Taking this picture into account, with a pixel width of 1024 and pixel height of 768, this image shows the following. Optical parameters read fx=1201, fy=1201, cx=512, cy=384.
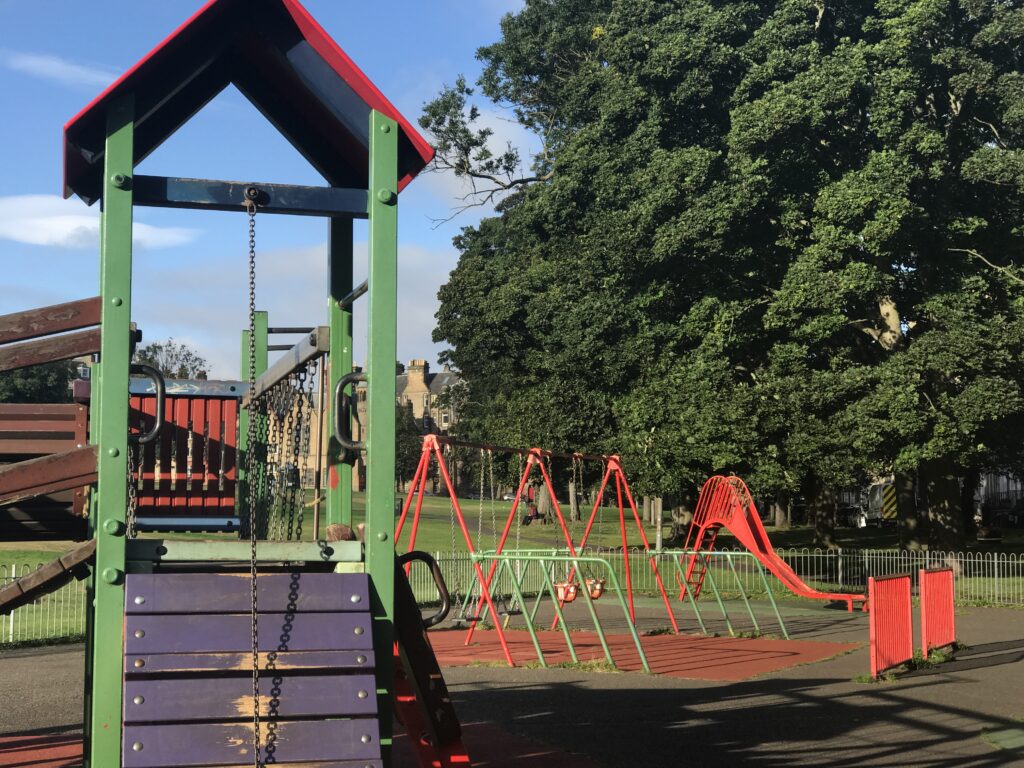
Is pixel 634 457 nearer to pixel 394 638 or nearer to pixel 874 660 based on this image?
pixel 874 660

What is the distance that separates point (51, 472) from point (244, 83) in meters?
2.28

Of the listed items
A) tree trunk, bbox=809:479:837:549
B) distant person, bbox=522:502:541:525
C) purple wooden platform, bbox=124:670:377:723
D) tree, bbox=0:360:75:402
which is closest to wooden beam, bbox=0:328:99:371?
purple wooden platform, bbox=124:670:377:723

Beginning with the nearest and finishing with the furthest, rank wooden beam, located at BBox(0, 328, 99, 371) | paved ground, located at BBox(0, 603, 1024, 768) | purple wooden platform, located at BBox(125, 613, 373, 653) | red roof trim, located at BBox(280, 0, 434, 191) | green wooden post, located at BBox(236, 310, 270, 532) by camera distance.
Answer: purple wooden platform, located at BBox(125, 613, 373, 653) → red roof trim, located at BBox(280, 0, 434, 191) → wooden beam, located at BBox(0, 328, 99, 371) → paved ground, located at BBox(0, 603, 1024, 768) → green wooden post, located at BBox(236, 310, 270, 532)

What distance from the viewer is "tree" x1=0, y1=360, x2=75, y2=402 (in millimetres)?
58375

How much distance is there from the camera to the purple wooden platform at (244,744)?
171 inches

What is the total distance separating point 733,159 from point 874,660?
1596cm

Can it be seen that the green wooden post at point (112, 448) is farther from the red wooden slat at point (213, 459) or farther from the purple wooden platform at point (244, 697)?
the red wooden slat at point (213, 459)

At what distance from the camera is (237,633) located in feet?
15.5

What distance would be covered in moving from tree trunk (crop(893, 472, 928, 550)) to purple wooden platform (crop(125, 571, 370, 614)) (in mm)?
27433

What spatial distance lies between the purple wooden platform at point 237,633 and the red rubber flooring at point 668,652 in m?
8.48

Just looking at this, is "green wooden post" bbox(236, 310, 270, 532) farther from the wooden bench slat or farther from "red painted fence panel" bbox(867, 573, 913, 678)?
"red painted fence panel" bbox(867, 573, 913, 678)

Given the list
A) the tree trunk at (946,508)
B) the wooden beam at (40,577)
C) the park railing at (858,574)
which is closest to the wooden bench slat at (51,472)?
the wooden beam at (40,577)

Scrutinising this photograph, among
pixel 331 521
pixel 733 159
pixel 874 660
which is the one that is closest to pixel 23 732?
pixel 331 521

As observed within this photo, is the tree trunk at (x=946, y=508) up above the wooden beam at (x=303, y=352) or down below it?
below
